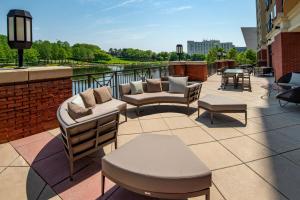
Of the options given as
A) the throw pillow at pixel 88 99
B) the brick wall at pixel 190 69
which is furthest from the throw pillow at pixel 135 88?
the brick wall at pixel 190 69

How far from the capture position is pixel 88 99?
4.69 metres

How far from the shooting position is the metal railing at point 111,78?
6133mm

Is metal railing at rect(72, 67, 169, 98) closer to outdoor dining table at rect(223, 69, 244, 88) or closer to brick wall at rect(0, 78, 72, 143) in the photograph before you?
brick wall at rect(0, 78, 72, 143)

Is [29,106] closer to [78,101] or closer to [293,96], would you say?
[78,101]

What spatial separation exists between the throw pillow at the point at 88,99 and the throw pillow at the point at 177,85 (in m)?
2.60

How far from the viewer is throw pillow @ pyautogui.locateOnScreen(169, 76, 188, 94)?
21.4 ft

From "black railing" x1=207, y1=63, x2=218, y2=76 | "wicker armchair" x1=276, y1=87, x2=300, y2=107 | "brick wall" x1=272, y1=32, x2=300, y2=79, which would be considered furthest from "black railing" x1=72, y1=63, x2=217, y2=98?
"black railing" x1=207, y1=63, x2=218, y2=76

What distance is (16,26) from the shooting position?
409 centimetres

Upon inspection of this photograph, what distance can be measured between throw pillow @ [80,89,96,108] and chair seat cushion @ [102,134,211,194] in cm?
229

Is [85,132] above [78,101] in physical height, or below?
below

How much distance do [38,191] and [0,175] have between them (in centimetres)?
79

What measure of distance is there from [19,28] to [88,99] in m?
1.89

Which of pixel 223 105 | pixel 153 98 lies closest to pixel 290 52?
pixel 223 105

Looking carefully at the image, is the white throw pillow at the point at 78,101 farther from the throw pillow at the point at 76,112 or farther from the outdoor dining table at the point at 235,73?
the outdoor dining table at the point at 235,73
